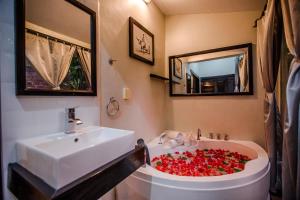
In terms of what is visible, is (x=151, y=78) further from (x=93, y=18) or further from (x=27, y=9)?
(x=27, y=9)

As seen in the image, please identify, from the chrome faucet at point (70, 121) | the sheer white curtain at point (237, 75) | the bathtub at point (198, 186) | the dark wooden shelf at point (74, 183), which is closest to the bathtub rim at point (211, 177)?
the bathtub at point (198, 186)

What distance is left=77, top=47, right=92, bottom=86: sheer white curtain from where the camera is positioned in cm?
125

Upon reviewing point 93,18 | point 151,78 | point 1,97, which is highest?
point 93,18

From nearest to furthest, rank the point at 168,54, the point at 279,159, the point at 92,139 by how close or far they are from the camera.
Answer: the point at 92,139
the point at 279,159
the point at 168,54

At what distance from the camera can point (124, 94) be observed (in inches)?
67.0

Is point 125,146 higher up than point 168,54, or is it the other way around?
point 168,54

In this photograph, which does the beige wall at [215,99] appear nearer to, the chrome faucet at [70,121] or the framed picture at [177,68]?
the framed picture at [177,68]

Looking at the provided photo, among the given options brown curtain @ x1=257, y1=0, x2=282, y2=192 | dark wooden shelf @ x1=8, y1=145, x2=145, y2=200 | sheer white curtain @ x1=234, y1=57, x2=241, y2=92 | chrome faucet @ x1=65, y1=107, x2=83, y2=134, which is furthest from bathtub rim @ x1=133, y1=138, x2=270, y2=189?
sheer white curtain @ x1=234, y1=57, x2=241, y2=92

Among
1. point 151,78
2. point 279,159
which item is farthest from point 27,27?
point 279,159

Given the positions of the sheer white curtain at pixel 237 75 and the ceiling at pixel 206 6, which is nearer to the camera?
the ceiling at pixel 206 6

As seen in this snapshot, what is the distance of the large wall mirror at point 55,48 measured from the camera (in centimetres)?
90

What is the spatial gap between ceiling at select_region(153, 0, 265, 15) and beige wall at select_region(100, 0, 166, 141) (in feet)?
0.62

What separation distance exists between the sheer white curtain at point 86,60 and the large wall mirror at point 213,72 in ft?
5.41

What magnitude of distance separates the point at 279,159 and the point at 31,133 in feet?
7.49
